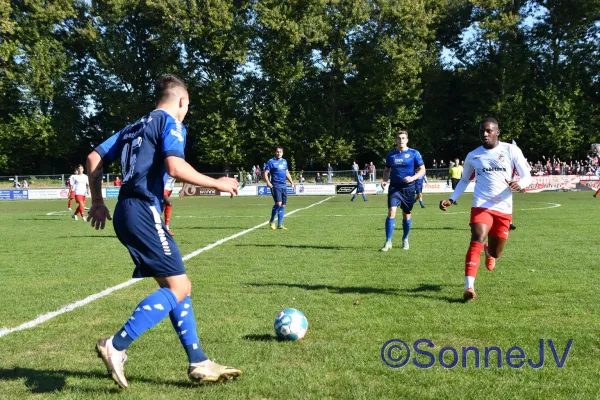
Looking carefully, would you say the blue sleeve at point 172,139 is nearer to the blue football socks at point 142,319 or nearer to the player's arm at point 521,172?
the blue football socks at point 142,319

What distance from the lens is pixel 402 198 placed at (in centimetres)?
1119

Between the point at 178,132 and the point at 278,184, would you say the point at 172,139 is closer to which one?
the point at 178,132

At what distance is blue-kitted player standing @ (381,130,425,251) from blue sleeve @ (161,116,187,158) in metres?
7.44

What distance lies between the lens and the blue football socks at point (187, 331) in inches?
162

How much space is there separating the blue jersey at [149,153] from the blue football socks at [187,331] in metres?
0.75

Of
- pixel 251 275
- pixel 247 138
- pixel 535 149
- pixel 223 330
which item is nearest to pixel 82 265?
pixel 251 275

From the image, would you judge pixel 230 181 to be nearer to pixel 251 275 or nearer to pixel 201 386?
pixel 201 386

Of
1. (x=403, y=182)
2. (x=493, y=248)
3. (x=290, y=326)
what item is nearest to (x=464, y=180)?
(x=493, y=248)

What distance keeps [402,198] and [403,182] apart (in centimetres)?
29

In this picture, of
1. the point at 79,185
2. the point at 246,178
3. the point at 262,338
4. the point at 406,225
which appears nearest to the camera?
the point at 262,338

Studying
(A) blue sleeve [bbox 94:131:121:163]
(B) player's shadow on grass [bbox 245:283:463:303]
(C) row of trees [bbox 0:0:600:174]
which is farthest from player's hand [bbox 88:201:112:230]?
(C) row of trees [bbox 0:0:600:174]

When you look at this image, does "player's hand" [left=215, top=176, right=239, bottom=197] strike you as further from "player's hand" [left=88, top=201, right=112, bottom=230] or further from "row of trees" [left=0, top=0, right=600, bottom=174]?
"row of trees" [left=0, top=0, right=600, bottom=174]

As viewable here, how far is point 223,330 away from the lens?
545 cm

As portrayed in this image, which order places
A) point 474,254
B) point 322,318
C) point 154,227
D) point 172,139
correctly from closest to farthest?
point 172,139 < point 154,227 < point 322,318 < point 474,254
